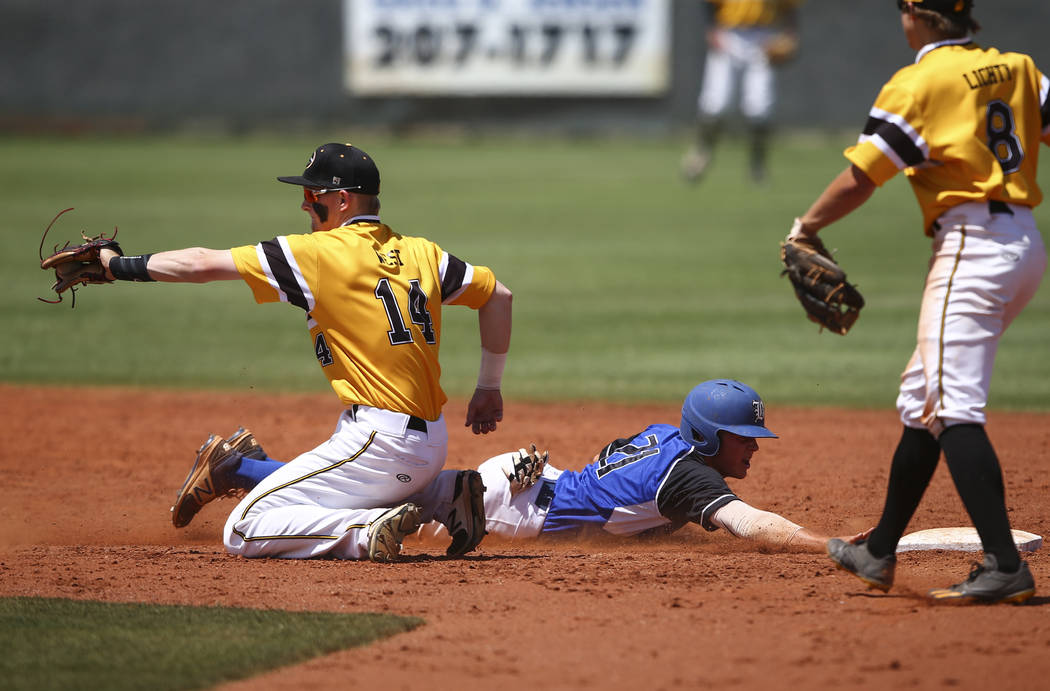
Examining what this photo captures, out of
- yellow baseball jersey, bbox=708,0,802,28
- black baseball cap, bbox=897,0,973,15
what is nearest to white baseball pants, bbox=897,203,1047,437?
black baseball cap, bbox=897,0,973,15

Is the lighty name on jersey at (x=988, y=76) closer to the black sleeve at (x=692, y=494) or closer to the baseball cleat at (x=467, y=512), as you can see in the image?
the black sleeve at (x=692, y=494)

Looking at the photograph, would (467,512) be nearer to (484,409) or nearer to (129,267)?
(484,409)

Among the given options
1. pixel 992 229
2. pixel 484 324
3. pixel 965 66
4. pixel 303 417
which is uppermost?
pixel 965 66

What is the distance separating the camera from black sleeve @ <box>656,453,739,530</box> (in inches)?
176

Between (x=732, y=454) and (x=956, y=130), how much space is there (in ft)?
4.99

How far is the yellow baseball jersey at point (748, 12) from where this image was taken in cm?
1975

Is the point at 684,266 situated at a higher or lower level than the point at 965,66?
lower

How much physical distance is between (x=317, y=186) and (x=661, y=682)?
221 cm

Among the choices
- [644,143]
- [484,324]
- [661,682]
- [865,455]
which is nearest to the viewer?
[661,682]

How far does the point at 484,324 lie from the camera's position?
4867 mm

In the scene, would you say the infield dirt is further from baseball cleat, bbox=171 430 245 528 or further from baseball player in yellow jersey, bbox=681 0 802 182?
baseball player in yellow jersey, bbox=681 0 802 182

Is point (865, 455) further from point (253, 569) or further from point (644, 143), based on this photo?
point (644, 143)

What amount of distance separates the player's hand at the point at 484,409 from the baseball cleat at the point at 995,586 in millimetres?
1828

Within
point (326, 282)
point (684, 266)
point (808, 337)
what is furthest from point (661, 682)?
point (684, 266)
